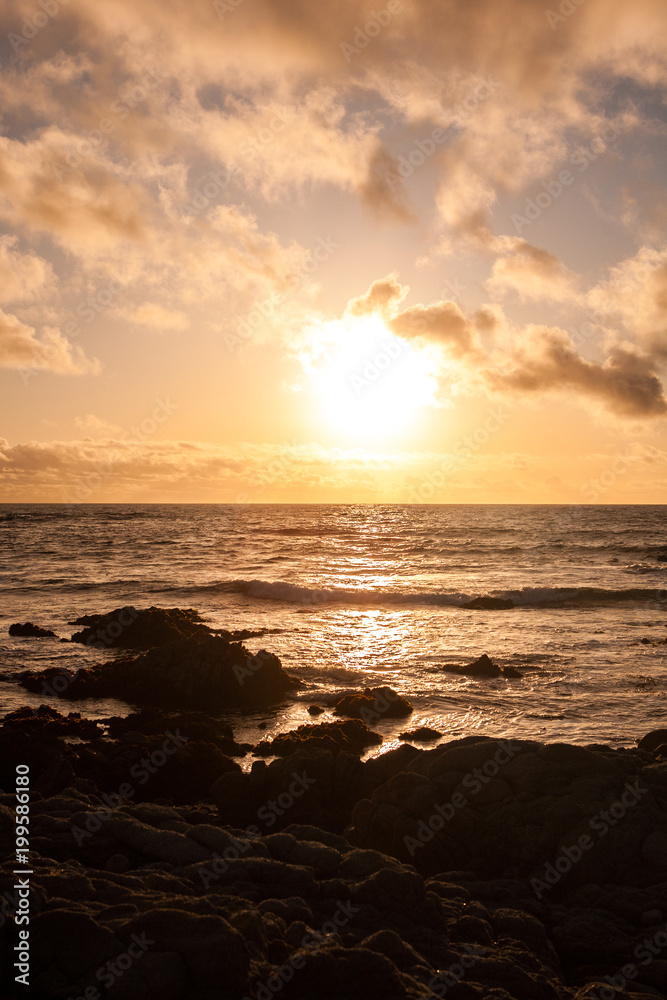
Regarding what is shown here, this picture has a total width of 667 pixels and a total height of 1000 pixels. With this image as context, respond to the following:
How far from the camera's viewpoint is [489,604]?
32.7 m

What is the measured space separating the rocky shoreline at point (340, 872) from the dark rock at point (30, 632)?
13067 millimetres

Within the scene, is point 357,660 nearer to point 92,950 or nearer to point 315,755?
point 315,755

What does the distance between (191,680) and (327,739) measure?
606 cm

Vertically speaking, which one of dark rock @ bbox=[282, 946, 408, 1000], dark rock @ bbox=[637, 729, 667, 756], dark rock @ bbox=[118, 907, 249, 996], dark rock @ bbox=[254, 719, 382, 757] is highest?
dark rock @ bbox=[118, 907, 249, 996]

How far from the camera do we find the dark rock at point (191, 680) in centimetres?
1605

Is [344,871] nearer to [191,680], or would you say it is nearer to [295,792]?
[295,792]

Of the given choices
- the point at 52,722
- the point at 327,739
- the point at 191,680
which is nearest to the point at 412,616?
the point at 191,680

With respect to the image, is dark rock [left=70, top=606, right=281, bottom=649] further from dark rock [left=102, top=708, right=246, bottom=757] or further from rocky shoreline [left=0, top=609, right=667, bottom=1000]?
rocky shoreline [left=0, top=609, right=667, bottom=1000]

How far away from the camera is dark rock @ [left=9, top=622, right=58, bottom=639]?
22.8 m

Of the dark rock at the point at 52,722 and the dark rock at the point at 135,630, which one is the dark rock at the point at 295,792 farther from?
the dark rock at the point at 135,630

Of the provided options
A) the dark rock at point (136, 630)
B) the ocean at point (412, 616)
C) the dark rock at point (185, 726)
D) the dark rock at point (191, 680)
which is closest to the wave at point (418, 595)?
the ocean at point (412, 616)

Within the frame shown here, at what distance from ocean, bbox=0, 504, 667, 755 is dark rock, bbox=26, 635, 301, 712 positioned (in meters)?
0.69

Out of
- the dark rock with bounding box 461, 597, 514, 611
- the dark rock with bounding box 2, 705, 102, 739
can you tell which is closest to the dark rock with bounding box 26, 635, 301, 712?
the dark rock with bounding box 2, 705, 102, 739

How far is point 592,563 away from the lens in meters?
51.2
